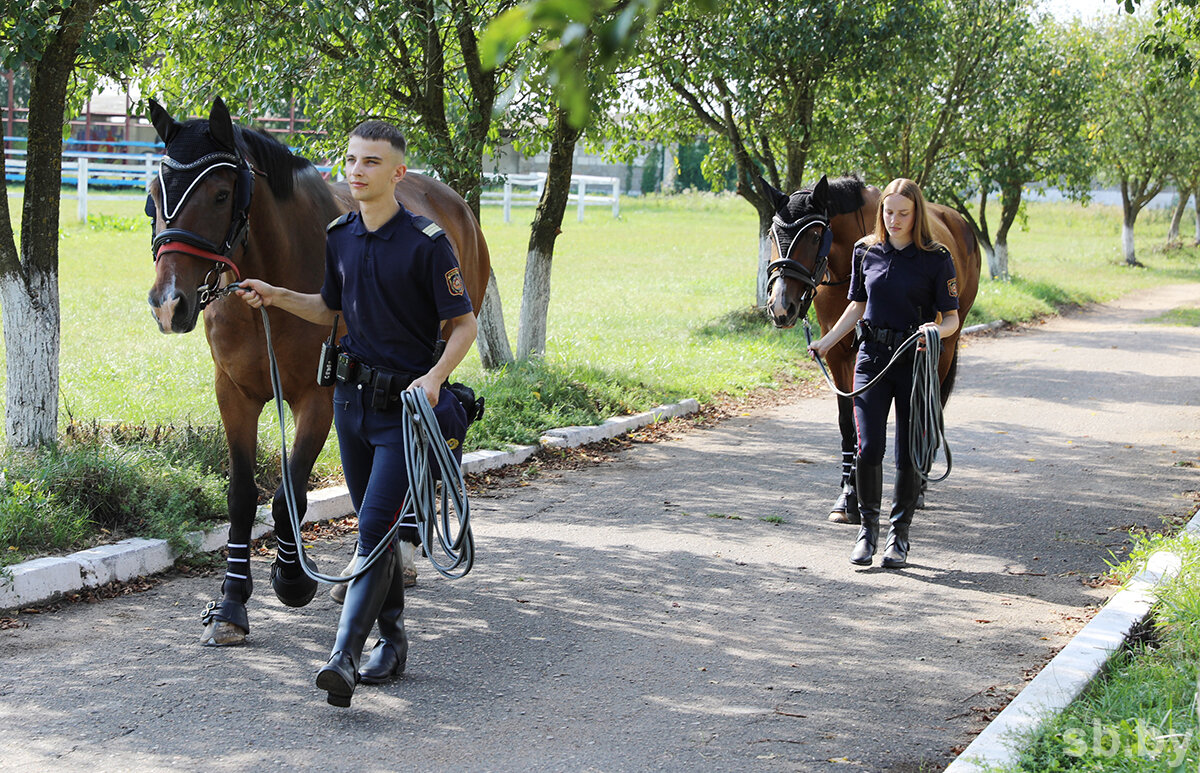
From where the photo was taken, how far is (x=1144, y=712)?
3.82m

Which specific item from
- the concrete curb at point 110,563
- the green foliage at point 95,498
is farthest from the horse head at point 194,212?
the green foliage at point 95,498

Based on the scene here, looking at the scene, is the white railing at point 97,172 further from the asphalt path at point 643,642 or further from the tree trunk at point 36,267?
the asphalt path at point 643,642

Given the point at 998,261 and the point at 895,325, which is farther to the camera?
the point at 998,261

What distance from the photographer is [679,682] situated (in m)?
4.42

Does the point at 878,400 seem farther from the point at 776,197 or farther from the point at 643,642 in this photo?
the point at 643,642

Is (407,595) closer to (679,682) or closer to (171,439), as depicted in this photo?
(679,682)

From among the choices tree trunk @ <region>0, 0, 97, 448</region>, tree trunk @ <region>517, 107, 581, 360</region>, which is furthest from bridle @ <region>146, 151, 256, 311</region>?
tree trunk @ <region>517, 107, 581, 360</region>

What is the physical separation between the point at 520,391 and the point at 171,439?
11.2ft

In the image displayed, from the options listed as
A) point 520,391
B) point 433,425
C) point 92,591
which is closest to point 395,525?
point 433,425

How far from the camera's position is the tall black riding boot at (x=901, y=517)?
240 inches

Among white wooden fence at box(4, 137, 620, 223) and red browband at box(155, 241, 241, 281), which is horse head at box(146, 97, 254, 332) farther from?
white wooden fence at box(4, 137, 620, 223)

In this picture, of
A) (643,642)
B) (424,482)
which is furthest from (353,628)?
(643,642)

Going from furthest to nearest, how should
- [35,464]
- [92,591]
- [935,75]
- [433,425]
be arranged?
1. [935,75]
2. [35,464]
3. [92,591]
4. [433,425]

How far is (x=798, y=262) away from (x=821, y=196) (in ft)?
1.52
